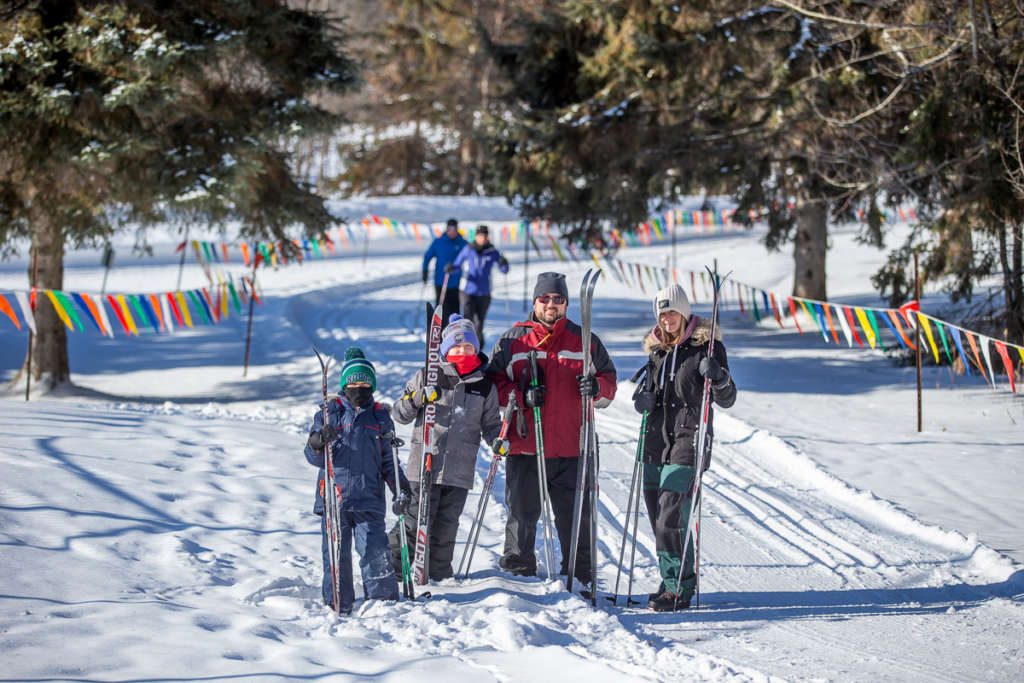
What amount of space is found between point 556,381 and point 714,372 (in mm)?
919

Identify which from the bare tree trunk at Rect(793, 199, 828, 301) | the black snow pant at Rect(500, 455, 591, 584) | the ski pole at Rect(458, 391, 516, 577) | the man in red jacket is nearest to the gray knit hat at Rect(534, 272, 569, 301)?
the man in red jacket

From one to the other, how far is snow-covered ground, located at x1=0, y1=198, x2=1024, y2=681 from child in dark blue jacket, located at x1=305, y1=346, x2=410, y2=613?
19cm

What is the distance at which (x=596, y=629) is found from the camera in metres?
4.44

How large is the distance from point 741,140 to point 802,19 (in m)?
2.55

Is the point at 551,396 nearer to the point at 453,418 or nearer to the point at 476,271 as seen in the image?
the point at 453,418

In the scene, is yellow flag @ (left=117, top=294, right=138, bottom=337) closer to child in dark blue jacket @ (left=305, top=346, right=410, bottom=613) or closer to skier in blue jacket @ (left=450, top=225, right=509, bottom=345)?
skier in blue jacket @ (left=450, top=225, right=509, bottom=345)

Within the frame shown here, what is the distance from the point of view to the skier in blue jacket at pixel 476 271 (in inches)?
431

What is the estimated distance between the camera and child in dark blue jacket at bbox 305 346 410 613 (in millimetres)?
4703

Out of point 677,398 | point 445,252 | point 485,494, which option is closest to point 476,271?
point 445,252

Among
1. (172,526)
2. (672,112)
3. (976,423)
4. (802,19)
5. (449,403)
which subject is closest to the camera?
(449,403)

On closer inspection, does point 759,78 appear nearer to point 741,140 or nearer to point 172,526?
point 741,140

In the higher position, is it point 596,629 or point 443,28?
point 443,28

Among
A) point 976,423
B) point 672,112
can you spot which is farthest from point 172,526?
point 672,112

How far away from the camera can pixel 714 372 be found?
4.84 meters
